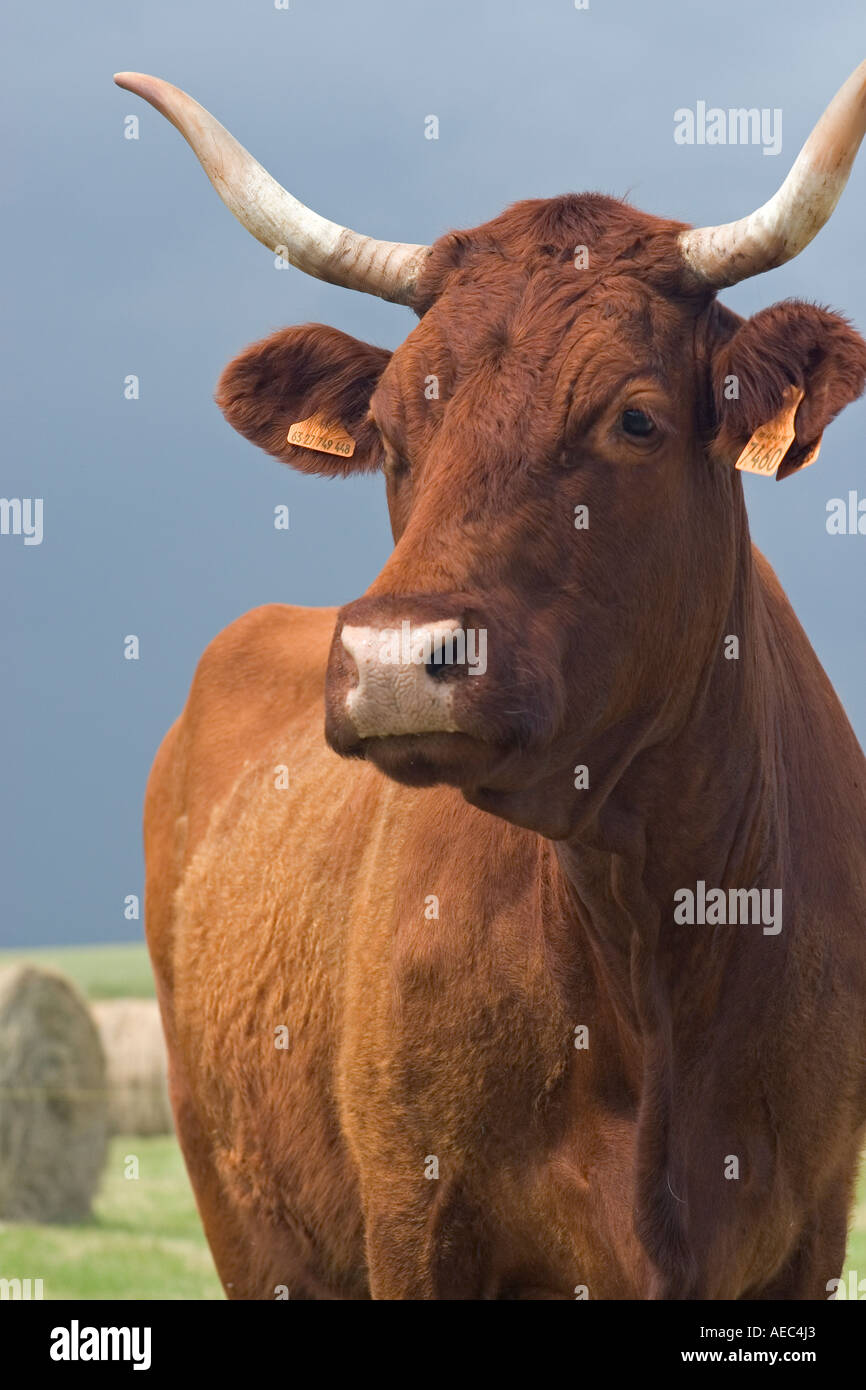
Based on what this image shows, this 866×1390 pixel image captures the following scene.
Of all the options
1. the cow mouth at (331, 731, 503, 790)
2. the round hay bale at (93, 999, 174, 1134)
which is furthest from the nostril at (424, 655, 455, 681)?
the round hay bale at (93, 999, 174, 1134)

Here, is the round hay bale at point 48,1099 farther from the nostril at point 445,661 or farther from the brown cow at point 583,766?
the nostril at point 445,661

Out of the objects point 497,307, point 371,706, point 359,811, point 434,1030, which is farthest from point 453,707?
point 359,811

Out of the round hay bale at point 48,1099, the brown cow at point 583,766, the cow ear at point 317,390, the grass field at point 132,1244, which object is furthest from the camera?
the round hay bale at point 48,1099

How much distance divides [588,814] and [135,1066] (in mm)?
16757

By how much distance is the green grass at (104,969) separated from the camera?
21022 mm

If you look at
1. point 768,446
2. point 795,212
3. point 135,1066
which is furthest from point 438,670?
point 135,1066

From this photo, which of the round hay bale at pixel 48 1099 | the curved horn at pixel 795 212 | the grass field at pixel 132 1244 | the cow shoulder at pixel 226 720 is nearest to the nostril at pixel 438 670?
the curved horn at pixel 795 212

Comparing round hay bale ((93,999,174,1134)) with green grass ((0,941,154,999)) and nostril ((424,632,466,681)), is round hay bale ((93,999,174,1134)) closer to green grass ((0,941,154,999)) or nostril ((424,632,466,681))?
green grass ((0,941,154,999))

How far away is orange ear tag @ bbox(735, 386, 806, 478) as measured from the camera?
444cm

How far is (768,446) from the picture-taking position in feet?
14.6

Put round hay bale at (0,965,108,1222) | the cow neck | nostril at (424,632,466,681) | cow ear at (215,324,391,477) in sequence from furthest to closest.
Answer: round hay bale at (0,965,108,1222)
cow ear at (215,324,391,477)
the cow neck
nostril at (424,632,466,681)

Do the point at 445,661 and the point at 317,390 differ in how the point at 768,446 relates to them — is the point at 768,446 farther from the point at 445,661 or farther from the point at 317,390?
the point at 317,390

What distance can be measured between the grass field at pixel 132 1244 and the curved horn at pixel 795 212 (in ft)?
21.3

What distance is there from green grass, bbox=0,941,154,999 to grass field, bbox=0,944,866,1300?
192cm
